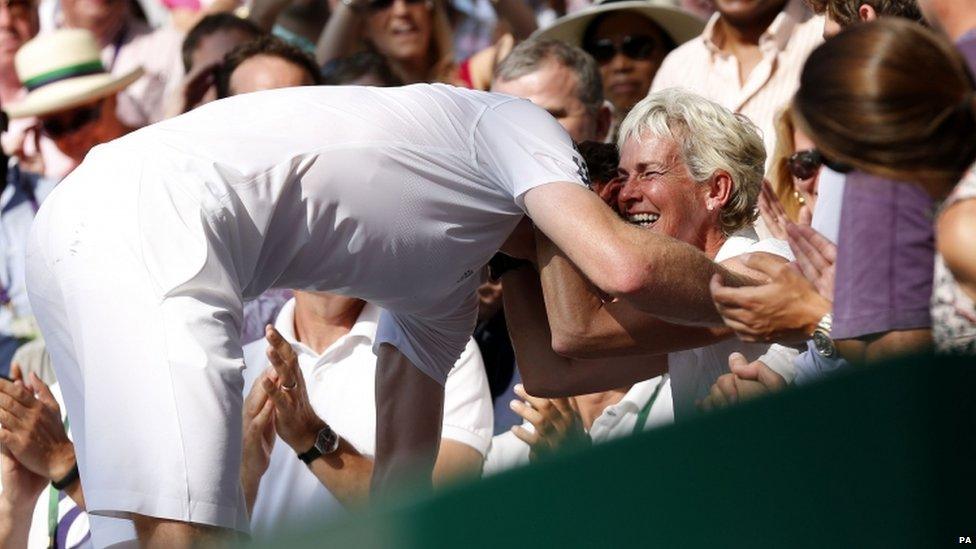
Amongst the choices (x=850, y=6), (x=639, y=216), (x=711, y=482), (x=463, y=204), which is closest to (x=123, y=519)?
(x=463, y=204)

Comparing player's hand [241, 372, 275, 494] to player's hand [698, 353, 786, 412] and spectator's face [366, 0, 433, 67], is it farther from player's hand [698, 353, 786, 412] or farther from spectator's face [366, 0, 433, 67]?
spectator's face [366, 0, 433, 67]

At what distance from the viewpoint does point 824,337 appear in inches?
127

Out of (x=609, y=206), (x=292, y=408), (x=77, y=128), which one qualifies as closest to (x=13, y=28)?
(x=77, y=128)

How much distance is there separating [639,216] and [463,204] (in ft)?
2.10

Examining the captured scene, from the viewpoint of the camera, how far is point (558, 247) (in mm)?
3443

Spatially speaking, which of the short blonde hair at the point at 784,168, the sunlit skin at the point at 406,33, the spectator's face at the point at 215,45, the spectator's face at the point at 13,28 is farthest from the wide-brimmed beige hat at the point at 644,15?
the spectator's face at the point at 13,28

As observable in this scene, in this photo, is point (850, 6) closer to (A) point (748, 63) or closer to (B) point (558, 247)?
(B) point (558, 247)

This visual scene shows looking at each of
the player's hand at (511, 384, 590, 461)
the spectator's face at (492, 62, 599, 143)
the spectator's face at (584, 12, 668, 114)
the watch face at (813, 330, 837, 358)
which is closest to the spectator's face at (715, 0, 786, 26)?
the spectator's face at (492, 62, 599, 143)

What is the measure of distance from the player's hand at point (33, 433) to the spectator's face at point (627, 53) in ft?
8.32

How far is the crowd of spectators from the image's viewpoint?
8.57 ft

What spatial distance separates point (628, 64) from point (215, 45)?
172cm

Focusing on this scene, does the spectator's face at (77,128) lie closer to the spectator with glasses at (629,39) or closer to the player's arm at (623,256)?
the spectator with glasses at (629,39)

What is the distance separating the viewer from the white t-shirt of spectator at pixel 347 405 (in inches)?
181

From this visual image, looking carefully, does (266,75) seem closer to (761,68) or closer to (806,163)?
(761,68)
